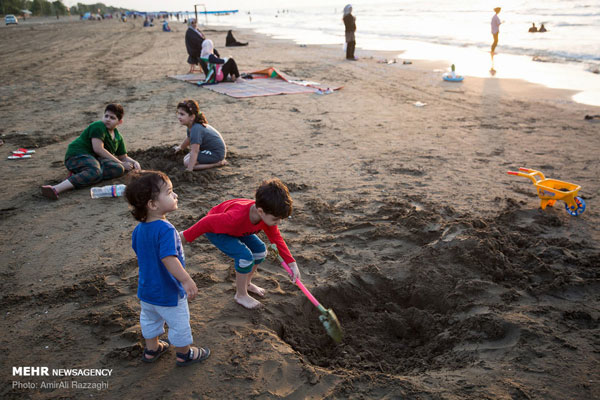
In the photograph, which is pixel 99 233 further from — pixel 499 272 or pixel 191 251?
pixel 499 272

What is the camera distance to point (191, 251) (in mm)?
3682

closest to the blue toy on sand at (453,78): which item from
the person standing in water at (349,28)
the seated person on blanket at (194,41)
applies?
the person standing in water at (349,28)

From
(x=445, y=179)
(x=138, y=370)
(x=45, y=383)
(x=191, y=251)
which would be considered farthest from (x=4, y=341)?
(x=445, y=179)

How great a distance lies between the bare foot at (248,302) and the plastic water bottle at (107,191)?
2.49 m

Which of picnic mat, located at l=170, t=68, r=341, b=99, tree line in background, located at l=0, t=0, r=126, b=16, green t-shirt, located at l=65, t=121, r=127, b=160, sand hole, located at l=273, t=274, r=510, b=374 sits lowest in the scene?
sand hole, located at l=273, t=274, r=510, b=374

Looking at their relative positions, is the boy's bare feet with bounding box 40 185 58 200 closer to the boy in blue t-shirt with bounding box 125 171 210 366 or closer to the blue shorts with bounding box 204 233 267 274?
the blue shorts with bounding box 204 233 267 274

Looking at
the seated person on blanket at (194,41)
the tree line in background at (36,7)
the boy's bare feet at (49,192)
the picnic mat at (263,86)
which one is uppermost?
the tree line in background at (36,7)

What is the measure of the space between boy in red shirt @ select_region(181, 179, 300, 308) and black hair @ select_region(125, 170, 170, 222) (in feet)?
1.60

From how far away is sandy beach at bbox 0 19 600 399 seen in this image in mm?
2359

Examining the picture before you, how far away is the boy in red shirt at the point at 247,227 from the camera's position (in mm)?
2430

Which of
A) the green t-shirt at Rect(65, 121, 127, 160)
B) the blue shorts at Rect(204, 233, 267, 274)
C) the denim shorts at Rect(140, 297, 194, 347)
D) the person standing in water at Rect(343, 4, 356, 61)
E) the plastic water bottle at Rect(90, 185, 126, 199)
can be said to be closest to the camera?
the denim shorts at Rect(140, 297, 194, 347)

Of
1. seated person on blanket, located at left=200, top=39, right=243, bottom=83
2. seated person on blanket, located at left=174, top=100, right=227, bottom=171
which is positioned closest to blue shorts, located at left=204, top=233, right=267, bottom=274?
seated person on blanket, located at left=174, top=100, right=227, bottom=171

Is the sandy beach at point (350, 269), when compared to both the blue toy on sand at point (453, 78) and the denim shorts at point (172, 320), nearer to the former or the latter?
the denim shorts at point (172, 320)

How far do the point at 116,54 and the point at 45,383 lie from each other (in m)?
17.9
